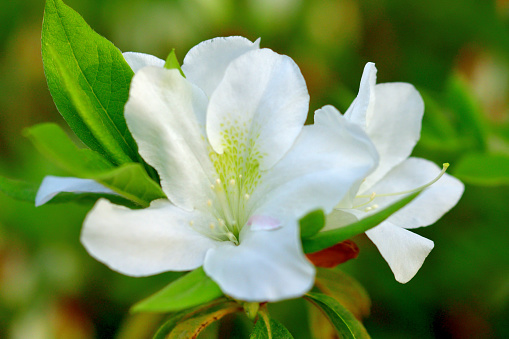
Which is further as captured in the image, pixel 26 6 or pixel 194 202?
pixel 26 6

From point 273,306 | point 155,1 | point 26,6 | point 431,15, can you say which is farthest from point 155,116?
point 431,15

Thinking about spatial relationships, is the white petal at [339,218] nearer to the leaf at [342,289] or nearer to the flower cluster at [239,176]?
the flower cluster at [239,176]

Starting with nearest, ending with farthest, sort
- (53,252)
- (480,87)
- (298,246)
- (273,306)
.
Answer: (298,246)
(273,306)
(53,252)
(480,87)

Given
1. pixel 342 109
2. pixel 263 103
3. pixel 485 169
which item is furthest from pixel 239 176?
pixel 342 109

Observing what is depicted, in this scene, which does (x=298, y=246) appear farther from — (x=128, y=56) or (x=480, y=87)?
(x=480, y=87)

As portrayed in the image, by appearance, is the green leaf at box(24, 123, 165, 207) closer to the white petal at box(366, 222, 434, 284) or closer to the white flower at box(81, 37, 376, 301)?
the white flower at box(81, 37, 376, 301)

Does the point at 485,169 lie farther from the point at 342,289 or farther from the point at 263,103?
the point at 263,103

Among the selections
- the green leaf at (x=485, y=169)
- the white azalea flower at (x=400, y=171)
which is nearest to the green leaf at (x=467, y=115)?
the green leaf at (x=485, y=169)
